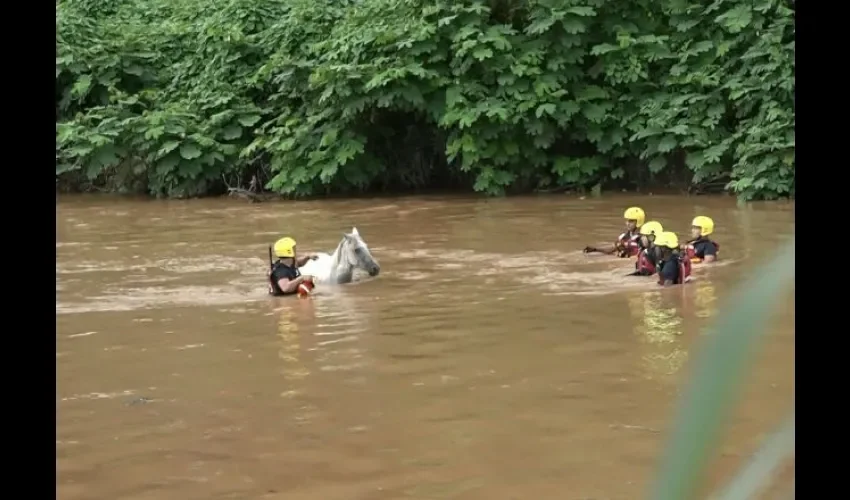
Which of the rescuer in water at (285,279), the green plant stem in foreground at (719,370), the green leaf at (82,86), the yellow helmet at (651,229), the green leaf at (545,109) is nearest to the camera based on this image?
the green plant stem in foreground at (719,370)

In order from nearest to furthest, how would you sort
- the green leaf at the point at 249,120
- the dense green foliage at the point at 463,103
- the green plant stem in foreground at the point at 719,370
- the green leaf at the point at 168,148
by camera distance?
the green plant stem in foreground at the point at 719,370, the dense green foliage at the point at 463,103, the green leaf at the point at 168,148, the green leaf at the point at 249,120

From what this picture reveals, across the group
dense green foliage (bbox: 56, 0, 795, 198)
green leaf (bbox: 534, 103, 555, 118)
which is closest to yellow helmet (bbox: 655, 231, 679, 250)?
dense green foliage (bbox: 56, 0, 795, 198)

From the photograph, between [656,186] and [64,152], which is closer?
[656,186]

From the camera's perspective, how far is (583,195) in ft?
68.4

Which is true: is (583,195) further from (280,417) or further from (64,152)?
(280,417)

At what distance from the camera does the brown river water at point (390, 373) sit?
5336 mm

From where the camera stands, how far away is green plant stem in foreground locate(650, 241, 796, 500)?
0.63m

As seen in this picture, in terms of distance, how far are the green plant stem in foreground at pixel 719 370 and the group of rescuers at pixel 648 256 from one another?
10.1m

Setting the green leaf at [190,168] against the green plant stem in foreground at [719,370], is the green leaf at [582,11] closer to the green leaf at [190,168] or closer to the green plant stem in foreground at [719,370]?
the green leaf at [190,168]

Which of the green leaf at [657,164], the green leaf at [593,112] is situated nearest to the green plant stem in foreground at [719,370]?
the green leaf at [657,164]

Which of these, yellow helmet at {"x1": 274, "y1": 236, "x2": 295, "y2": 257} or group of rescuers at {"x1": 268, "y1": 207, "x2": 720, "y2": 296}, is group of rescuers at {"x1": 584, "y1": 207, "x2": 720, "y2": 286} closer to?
group of rescuers at {"x1": 268, "y1": 207, "x2": 720, "y2": 296}
